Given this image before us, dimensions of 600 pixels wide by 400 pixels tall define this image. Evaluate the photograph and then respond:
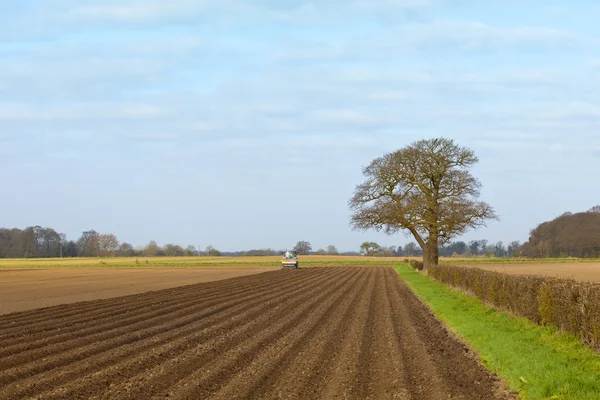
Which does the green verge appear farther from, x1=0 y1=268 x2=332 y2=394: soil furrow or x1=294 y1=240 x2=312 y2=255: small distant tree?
x1=294 y1=240 x2=312 y2=255: small distant tree

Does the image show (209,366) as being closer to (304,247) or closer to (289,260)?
(289,260)

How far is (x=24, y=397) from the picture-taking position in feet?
28.9

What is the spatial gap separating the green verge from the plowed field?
0.40 m

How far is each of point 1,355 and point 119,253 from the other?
580ft

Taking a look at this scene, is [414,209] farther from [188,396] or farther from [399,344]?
[188,396]

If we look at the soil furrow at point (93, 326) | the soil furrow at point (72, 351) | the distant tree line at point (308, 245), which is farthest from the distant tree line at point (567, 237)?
the soil furrow at point (72, 351)

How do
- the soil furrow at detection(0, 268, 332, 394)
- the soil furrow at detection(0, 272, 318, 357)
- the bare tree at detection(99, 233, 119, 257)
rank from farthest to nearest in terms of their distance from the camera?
the bare tree at detection(99, 233, 119, 257) → the soil furrow at detection(0, 272, 318, 357) → the soil furrow at detection(0, 268, 332, 394)

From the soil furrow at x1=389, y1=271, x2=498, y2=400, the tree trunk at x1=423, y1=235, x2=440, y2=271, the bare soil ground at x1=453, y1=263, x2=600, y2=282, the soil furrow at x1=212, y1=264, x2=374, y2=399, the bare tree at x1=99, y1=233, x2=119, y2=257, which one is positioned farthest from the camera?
the bare tree at x1=99, y1=233, x2=119, y2=257

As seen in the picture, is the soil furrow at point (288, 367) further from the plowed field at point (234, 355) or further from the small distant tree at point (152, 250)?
the small distant tree at point (152, 250)

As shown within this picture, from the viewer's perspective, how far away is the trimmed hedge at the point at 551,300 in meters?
11.9

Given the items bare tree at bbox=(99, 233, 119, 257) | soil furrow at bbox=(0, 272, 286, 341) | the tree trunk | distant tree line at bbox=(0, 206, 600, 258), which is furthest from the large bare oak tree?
bare tree at bbox=(99, 233, 119, 257)

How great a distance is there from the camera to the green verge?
857 cm

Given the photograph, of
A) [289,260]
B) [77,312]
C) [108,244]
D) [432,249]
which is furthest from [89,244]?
[77,312]

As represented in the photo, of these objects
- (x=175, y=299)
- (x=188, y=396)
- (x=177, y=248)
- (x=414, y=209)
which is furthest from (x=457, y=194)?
(x=177, y=248)
